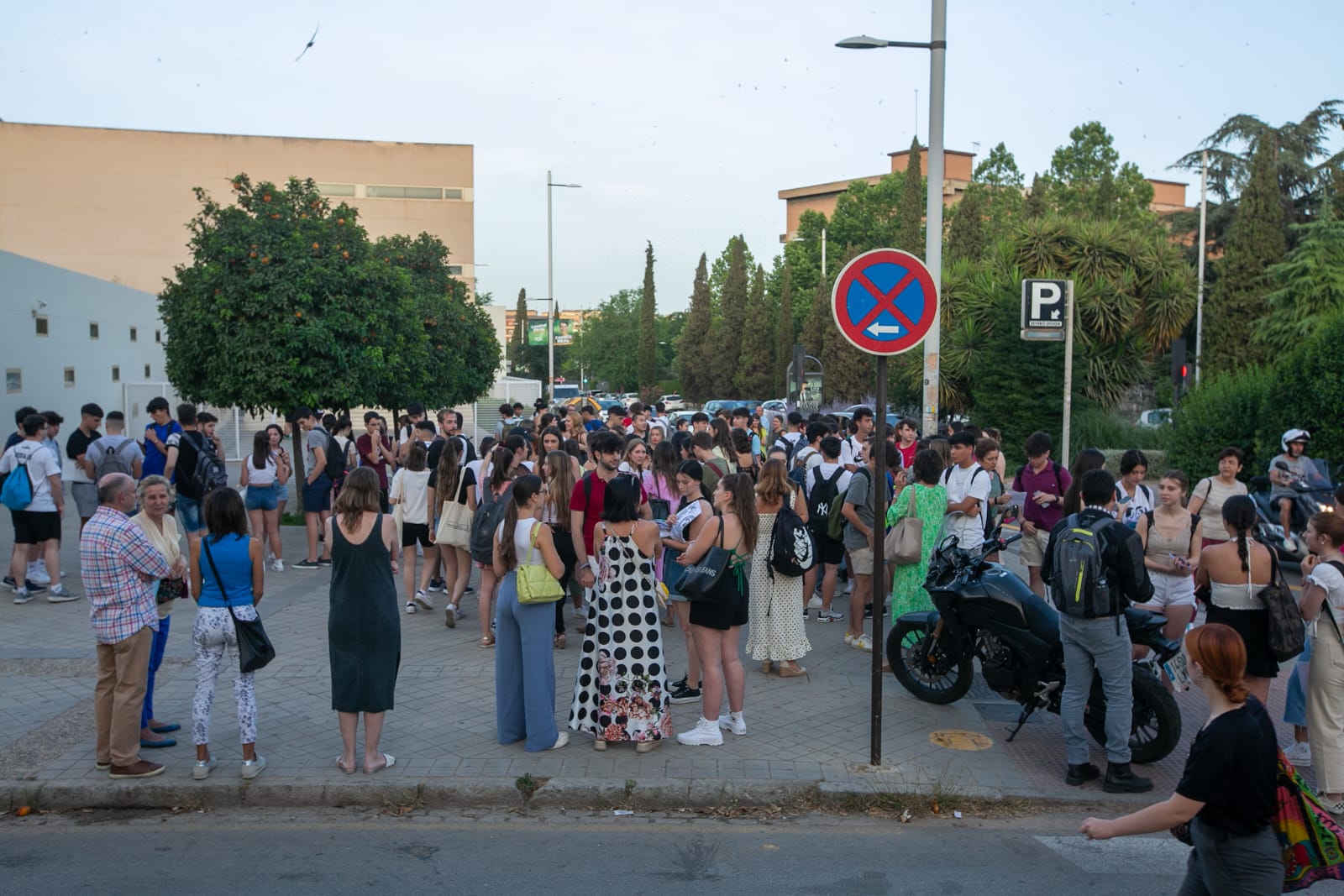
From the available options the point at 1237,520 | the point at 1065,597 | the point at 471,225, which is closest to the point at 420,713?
the point at 1065,597

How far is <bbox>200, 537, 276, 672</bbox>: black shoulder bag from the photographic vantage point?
5773 millimetres

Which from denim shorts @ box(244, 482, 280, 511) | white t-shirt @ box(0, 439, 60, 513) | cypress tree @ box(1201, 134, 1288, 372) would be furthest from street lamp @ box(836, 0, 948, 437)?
cypress tree @ box(1201, 134, 1288, 372)

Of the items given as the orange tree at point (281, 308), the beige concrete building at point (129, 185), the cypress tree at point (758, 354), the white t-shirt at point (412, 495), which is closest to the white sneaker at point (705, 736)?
the white t-shirt at point (412, 495)

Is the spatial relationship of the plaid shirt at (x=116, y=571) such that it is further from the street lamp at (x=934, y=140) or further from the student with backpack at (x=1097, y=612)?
the street lamp at (x=934, y=140)

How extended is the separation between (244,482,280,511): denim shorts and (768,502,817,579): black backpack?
696 cm

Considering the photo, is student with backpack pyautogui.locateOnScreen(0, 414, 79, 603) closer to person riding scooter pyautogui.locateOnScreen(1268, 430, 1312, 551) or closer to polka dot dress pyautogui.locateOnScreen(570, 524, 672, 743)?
polka dot dress pyautogui.locateOnScreen(570, 524, 672, 743)

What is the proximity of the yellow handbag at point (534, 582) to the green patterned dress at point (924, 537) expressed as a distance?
3060mm

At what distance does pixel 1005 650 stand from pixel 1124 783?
47.7 inches

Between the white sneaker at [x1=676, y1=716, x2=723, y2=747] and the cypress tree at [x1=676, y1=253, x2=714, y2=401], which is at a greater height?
the cypress tree at [x1=676, y1=253, x2=714, y2=401]

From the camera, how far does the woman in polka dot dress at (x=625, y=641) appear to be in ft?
20.8

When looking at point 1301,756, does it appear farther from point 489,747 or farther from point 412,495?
point 412,495

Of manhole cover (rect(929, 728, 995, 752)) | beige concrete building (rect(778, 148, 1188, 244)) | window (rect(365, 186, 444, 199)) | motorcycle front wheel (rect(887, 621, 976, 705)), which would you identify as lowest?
manhole cover (rect(929, 728, 995, 752))

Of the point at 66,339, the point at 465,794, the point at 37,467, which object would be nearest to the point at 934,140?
the point at 465,794

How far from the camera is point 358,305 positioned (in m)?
16.1
